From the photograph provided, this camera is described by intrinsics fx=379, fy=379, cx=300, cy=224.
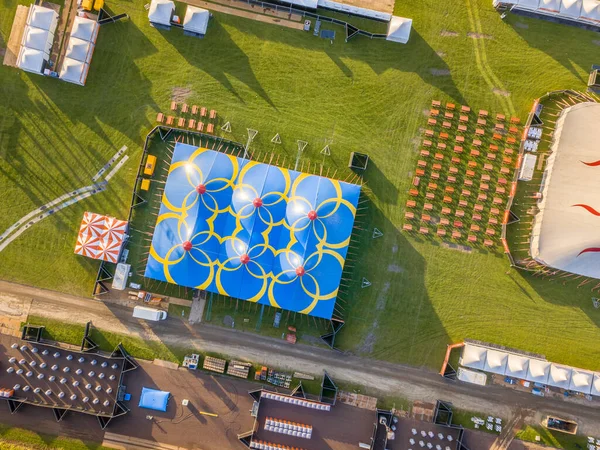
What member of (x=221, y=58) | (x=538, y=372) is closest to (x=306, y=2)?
(x=221, y=58)

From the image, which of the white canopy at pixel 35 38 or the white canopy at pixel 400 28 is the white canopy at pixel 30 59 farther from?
the white canopy at pixel 400 28

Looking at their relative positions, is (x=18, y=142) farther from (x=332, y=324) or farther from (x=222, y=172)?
(x=332, y=324)

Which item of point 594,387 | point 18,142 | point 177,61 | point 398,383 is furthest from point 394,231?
point 18,142

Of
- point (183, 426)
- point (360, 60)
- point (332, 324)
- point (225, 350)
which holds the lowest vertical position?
point (183, 426)

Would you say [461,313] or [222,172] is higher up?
[222,172]

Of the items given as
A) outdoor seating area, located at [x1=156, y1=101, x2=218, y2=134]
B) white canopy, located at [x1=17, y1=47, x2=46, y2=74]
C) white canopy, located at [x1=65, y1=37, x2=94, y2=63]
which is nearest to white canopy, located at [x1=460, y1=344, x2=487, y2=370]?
outdoor seating area, located at [x1=156, y1=101, x2=218, y2=134]

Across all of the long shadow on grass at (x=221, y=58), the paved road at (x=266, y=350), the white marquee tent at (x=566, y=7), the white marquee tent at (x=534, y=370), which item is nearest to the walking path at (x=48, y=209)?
the paved road at (x=266, y=350)
